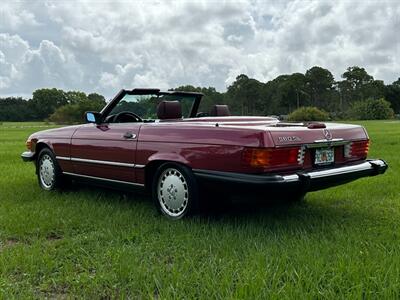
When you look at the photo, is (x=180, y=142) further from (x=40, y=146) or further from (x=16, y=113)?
→ (x=16, y=113)

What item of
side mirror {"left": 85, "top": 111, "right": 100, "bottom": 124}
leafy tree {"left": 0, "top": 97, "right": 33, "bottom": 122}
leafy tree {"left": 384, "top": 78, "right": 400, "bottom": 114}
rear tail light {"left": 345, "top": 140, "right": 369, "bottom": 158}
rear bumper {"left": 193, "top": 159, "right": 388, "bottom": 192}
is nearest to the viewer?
rear bumper {"left": 193, "top": 159, "right": 388, "bottom": 192}

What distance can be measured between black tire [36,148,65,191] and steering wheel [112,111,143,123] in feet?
4.03

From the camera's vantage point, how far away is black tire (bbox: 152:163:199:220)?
4421 millimetres

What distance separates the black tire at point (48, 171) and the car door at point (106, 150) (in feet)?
1.67

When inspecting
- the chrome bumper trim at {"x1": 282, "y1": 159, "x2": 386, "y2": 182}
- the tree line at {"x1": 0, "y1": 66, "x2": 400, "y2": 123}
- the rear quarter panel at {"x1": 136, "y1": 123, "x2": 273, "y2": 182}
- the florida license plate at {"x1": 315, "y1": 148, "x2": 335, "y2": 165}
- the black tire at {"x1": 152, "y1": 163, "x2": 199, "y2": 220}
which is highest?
the tree line at {"x1": 0, "y1": 66, "x2": 400, "y2": 123}

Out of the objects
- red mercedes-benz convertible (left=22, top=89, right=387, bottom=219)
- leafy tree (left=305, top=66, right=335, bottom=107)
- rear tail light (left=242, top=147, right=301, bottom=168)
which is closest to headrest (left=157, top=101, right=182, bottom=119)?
red mercedes-benz convertible (left=22, top=89, right=387, bottom=219)

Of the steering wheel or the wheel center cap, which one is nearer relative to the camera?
the wheel center cap

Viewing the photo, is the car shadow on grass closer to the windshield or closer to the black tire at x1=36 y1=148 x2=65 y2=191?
the black tire at x1=36 y1=148 x2=65 y2=191

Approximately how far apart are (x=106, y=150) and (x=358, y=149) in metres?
2.84

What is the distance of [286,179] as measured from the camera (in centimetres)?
392

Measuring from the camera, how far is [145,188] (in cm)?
500

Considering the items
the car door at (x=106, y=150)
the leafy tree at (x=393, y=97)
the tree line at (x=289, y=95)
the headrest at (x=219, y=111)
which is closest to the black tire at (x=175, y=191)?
the car door at (x=106, y=150)

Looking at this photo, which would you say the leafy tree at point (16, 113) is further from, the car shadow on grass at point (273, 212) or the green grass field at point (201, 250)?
the car shadow on grass at point (273, 212)

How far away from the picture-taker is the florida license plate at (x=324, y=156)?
441cm
